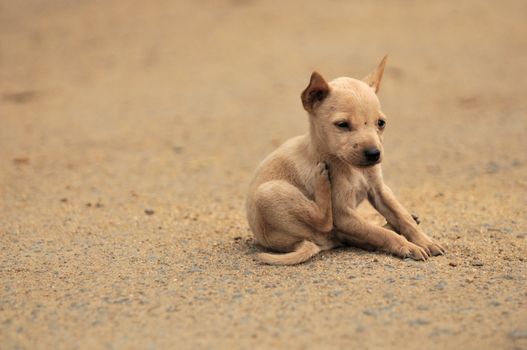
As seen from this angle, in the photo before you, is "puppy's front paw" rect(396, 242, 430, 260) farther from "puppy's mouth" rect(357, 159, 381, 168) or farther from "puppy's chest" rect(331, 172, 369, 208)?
"puppy's mouth" rect(357, 159, 381, 168)

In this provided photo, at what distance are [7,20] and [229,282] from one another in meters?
17.2

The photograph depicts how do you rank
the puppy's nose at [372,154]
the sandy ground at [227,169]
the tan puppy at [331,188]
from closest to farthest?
the sandy ground at [227,169], the puppy's nose at [372,154], the tan puppy at [331,188]

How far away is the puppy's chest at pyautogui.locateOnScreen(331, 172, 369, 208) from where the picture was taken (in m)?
6.07

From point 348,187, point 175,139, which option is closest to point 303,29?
point 175,139

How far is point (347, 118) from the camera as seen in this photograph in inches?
227

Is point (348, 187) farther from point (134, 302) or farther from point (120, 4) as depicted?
point (120, 4)

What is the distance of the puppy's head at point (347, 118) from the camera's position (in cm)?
566

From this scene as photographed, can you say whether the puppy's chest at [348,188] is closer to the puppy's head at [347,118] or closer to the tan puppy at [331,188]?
the tan puppy at [331,188]

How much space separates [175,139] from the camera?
39.9 ft

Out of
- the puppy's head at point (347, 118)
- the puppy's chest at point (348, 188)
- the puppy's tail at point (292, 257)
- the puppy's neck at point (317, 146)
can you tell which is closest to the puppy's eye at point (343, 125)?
the puppy's head at point (347, 118)

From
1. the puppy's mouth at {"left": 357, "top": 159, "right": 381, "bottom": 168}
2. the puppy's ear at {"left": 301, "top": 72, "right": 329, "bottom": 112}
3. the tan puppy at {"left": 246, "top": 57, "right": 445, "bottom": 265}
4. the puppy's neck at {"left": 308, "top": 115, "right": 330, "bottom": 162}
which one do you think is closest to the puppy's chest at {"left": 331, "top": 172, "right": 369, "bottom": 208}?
the tan puppy at {"left": 246, "top": 57, "right": 445, "bottom": 265}

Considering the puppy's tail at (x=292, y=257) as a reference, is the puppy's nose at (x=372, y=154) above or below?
above

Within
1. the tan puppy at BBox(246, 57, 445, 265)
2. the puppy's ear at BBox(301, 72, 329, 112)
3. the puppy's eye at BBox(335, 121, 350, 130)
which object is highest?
the puppy's ear at BBox(301, 72, 329, 112)

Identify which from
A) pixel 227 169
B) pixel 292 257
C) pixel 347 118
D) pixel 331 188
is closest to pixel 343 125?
pixel 347 118
